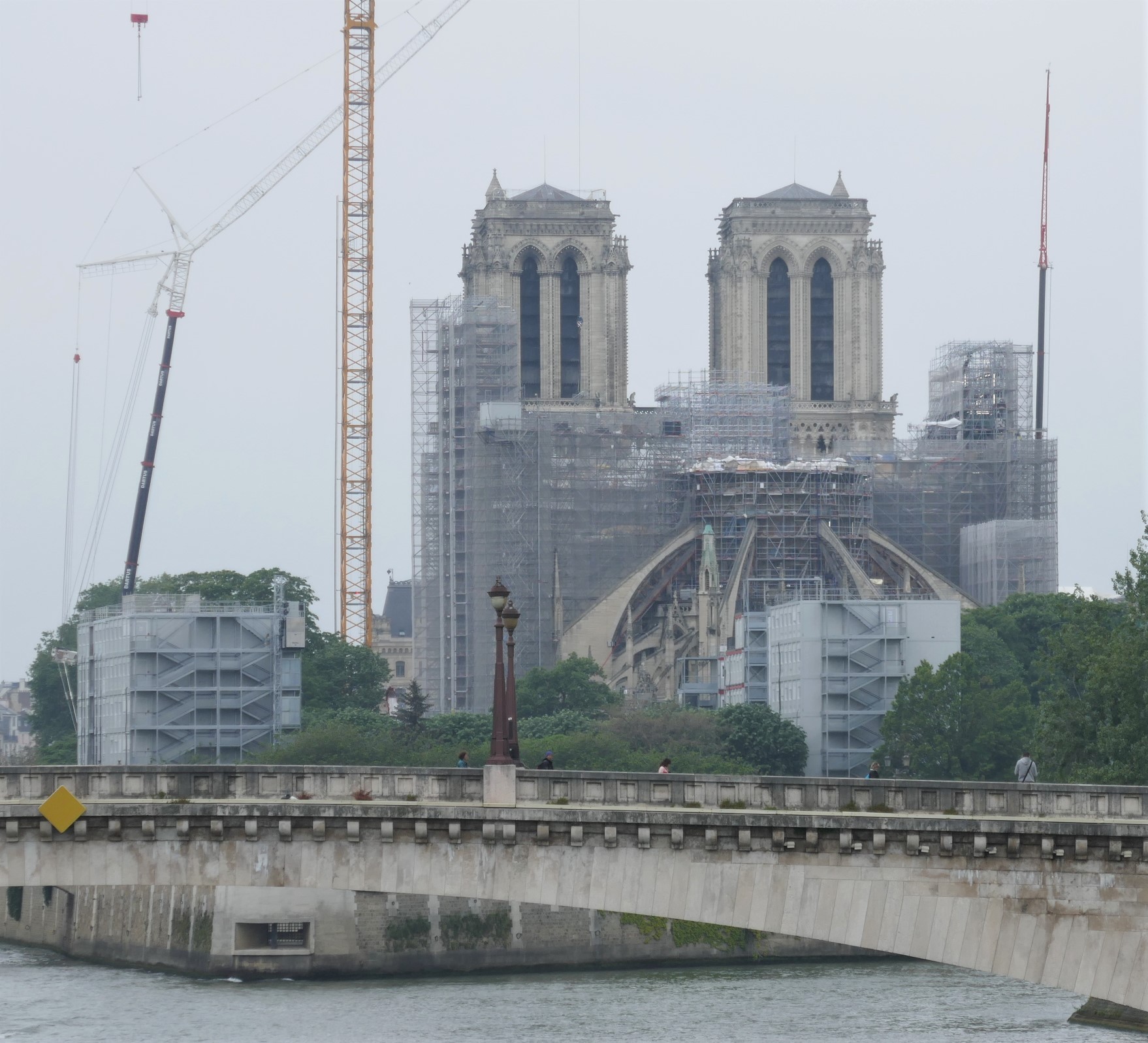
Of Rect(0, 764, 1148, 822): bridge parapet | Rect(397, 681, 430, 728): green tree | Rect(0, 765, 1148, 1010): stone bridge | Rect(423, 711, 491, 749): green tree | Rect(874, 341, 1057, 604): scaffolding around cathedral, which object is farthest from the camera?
Rect(874, 341, 1057, 604): scaffolding around cathedral

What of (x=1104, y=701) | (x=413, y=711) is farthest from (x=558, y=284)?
(x=1104, y=701)

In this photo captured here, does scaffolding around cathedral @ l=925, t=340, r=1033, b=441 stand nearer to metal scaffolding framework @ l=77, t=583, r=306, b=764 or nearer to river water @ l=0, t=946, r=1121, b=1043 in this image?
metal scaffolding framework @ l=77, t=583, r=306, b=764

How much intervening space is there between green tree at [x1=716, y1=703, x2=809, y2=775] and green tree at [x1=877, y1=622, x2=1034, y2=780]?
459cm

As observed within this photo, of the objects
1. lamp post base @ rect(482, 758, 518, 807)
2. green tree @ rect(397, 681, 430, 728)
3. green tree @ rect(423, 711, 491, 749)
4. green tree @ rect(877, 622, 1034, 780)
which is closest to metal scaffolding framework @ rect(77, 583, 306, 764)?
green tree @ rect(397, 681, 430, 728)

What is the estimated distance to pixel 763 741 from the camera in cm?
9281

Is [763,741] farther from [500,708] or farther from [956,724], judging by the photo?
[500,708]

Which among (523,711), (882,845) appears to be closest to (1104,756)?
(882,845)

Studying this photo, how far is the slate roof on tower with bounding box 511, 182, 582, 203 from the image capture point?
406 ft

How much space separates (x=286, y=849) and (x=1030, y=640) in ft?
250

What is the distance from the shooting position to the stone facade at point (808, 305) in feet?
404

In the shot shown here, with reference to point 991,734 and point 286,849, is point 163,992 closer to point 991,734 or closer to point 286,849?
point 286,849

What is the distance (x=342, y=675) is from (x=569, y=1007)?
5913 centimetres

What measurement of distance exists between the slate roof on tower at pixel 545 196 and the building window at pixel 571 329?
2950mm

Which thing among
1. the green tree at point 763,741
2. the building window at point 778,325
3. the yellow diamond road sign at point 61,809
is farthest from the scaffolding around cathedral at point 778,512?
the yellow diamond road sign at point 61,809
